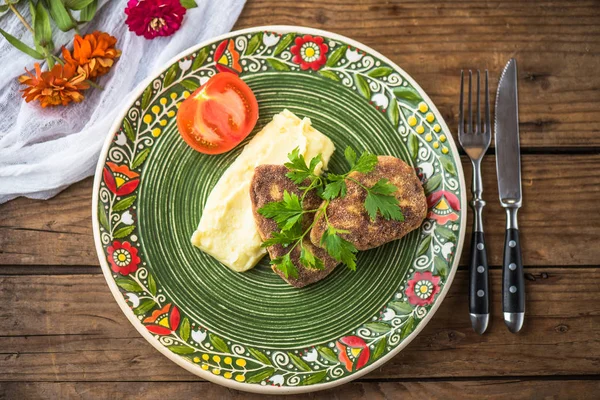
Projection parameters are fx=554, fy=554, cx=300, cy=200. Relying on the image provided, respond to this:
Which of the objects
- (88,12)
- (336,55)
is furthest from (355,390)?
(88,12)

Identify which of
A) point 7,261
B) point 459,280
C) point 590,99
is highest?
point 590,99

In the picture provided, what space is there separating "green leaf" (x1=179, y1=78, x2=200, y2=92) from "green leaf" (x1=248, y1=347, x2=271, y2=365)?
1206 mm

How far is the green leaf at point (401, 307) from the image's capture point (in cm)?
247

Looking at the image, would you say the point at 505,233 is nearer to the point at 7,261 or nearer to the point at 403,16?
the point at 403,16

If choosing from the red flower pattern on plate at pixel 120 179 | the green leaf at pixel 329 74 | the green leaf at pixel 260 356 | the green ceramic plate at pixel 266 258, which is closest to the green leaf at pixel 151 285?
the green ceramic plate at pixel 266 258

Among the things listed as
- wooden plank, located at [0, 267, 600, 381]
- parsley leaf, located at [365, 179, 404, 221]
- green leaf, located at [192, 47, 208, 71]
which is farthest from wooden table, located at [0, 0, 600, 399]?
parsley leaf, located at [365, 179, 404, 221]

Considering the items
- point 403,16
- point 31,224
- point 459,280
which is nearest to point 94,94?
point 31,224

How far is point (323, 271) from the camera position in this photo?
8.02 feet

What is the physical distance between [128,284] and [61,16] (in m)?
1.27

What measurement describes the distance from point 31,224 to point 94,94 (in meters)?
0.68

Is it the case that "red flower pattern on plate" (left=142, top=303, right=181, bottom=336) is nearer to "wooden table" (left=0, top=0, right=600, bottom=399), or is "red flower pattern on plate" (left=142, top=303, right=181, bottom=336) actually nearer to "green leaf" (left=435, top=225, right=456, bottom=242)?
"wooden table" (left=0, top=0, right=600, bottom=399)

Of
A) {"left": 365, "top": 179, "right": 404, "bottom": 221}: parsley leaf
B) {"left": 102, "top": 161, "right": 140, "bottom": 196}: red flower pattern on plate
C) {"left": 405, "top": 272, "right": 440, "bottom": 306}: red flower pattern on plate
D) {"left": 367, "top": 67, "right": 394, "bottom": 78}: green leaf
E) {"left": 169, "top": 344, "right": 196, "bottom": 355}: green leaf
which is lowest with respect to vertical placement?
{"left": 169, "top": 344, "right": 196, "bottom": 355}: green leaf

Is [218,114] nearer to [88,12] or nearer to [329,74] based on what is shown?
[329,74]

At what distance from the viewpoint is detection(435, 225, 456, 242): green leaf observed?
247 cm
